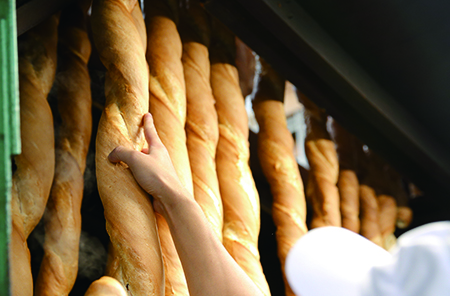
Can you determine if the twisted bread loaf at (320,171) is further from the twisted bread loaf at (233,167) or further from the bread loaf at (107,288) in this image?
the bread loaf at (107,288)

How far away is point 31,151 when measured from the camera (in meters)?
0.63

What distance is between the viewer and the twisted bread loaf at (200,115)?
70 centimetres

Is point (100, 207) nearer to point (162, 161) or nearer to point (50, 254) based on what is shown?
point (50, 254)

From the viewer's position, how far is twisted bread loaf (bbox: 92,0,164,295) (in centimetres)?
53

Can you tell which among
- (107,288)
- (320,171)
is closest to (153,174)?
(107,288)

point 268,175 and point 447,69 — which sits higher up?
point 447,69

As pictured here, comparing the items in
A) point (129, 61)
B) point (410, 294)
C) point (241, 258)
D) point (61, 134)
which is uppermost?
point (129, 61)

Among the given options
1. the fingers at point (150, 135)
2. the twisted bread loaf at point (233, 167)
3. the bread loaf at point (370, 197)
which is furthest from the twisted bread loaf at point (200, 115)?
the bread loaf at point (370, 197)

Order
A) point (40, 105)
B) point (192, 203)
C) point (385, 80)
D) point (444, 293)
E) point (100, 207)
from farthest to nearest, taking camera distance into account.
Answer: point (385, 80), point (100, 207), point (40, 105), point (192, 203), point (444, 293)

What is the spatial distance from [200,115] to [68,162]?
25cm

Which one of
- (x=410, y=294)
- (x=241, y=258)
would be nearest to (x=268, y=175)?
(x=241, y=258)

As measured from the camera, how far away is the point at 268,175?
38.2 inches

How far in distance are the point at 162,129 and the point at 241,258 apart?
26 centimetres

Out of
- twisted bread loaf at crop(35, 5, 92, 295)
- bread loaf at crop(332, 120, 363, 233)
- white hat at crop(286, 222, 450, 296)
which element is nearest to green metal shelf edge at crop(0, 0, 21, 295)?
white hat at crop(286, 222, 450, 296)
